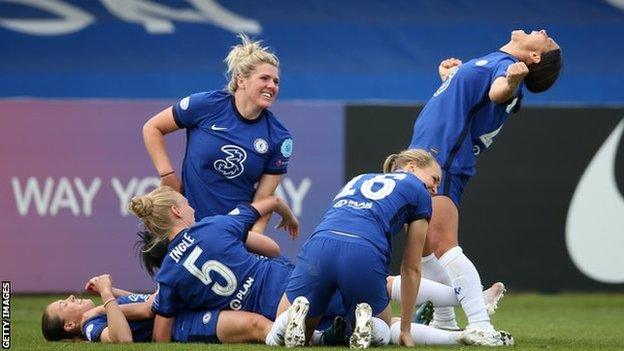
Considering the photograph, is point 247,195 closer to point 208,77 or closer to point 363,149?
point 363,149

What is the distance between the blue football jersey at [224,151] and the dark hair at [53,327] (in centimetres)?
111

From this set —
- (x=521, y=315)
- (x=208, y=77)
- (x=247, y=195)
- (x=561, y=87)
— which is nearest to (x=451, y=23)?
(x=561, y=87)

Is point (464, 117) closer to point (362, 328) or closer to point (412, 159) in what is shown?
point (412, 159)

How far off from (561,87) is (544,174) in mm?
2602

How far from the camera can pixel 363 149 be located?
12234 millimetres

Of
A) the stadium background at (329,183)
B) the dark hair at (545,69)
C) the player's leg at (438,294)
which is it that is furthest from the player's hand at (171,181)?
the stadium background at (329,183)

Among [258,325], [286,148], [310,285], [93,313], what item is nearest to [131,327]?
[93,313]

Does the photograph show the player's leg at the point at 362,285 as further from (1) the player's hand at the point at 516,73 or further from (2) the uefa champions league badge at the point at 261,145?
(2) the uefa champions league badge at the point at 261,145

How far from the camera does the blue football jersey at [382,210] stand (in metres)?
7.05

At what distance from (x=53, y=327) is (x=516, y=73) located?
9.59ft

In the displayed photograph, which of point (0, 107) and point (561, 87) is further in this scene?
point (561, 87)

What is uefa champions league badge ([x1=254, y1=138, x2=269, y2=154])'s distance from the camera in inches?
325

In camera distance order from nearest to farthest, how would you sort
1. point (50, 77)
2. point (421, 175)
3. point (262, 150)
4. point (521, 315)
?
point (421, 175) → point (262, 150) → point (521, 315) → point (50, 77)

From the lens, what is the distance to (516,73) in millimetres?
7488
